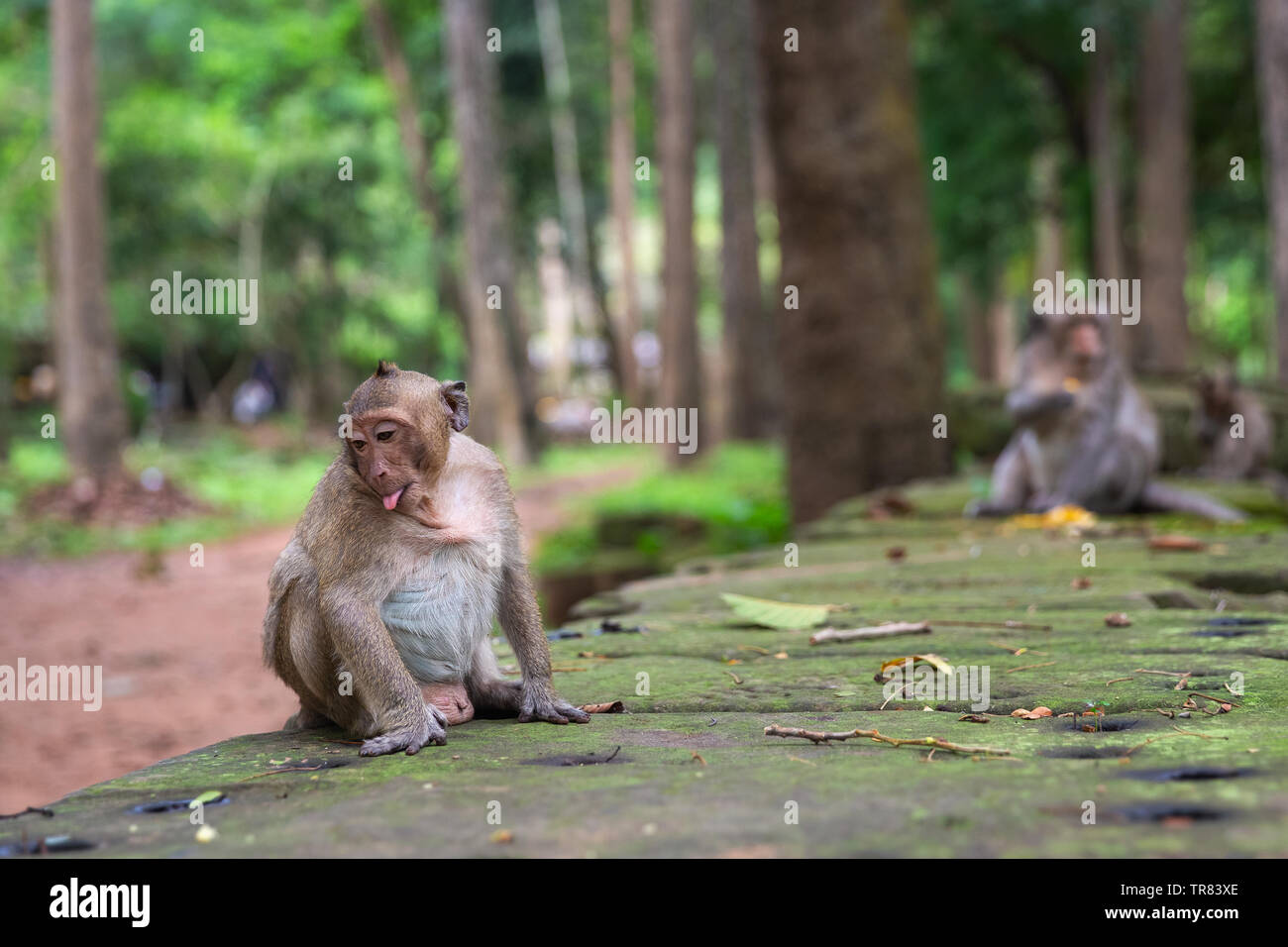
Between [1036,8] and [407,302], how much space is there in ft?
71.1

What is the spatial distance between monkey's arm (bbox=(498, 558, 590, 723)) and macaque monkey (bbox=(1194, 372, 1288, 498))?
691cm

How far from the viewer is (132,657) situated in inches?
373

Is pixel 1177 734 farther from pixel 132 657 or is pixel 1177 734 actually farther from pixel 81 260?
pixel 81 260

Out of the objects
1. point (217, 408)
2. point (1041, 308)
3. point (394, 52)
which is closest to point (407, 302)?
point (217, 408)

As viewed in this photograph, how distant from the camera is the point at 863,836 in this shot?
1.85 meters

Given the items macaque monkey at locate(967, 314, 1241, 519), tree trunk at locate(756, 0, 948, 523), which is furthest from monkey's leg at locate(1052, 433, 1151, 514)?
tree trunk at locate(756, 0, 948, 523)

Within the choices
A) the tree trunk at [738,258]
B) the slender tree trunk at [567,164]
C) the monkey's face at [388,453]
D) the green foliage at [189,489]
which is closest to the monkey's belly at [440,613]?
the monkey's face at [388,453]

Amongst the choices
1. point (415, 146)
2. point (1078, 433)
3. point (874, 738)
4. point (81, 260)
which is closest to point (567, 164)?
point (415, 146)

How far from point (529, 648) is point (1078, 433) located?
15.3ft

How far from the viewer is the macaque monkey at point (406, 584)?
2.91 m

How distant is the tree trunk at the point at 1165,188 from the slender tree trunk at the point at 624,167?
11.5m

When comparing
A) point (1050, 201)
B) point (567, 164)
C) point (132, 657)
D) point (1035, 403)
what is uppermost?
point (567, 164)

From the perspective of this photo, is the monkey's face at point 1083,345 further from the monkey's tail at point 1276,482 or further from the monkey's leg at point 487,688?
the monkey's leg at point 487,688

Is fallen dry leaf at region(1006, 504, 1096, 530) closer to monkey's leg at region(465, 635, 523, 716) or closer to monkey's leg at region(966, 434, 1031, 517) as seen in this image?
monkey's leg at region(966, 434, 1031, 517)
